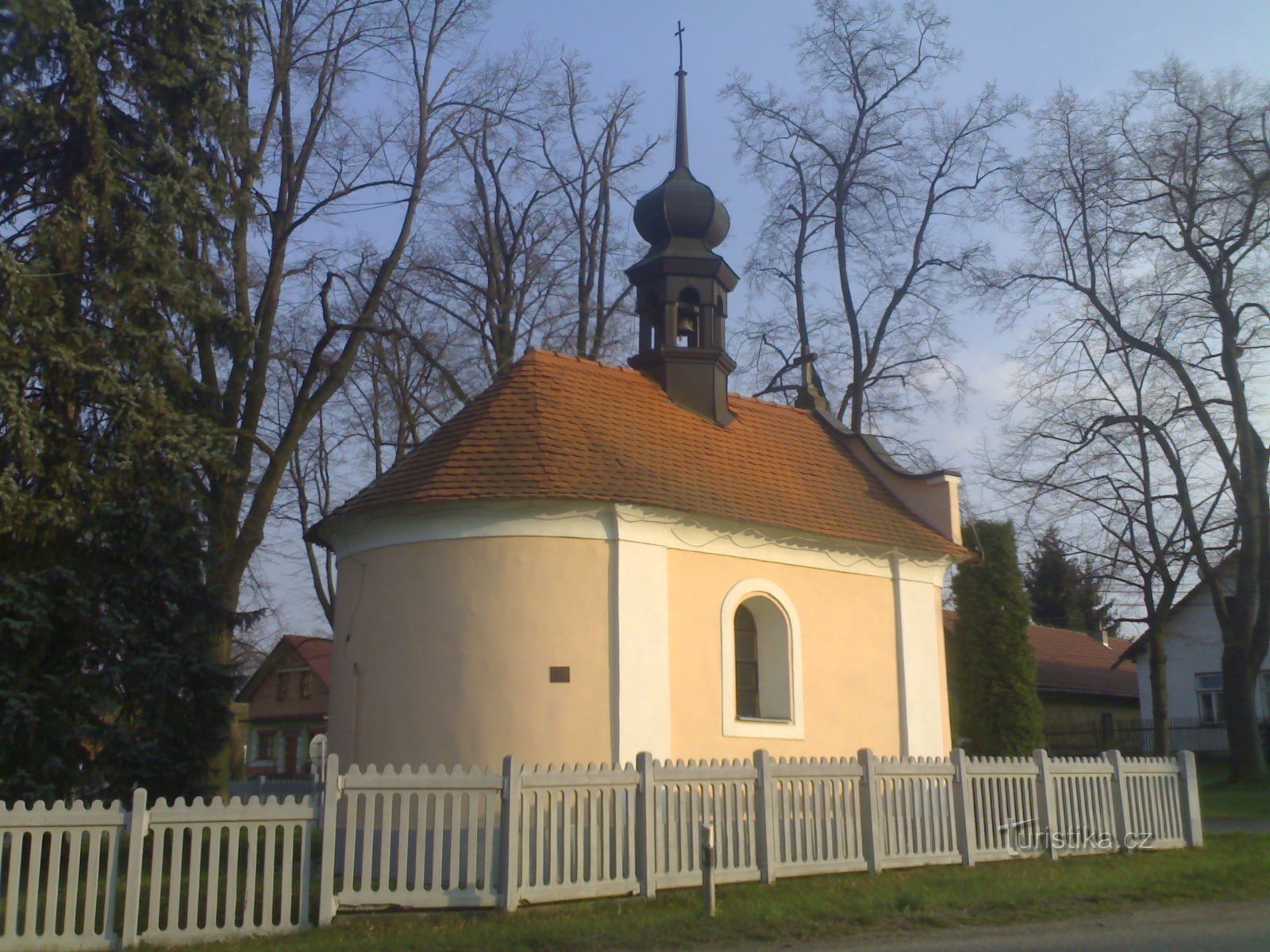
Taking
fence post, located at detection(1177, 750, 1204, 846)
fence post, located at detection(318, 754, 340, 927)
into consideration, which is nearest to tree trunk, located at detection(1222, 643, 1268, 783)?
fence post, located at detection(1177, 750, 1204, 846)

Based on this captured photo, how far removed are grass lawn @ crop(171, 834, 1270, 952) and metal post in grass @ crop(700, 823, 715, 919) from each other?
122mm

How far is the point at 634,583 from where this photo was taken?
14289mm

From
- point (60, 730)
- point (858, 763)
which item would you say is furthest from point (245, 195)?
point (858, 763)

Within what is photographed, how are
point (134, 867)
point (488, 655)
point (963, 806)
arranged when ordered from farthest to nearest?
point (488, 655)
point (963, 806)
point (134, 867)

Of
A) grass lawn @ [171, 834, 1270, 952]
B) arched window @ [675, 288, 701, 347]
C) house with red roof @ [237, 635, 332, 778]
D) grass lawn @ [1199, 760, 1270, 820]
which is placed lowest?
grass lawn @ [171, 834, 1270, 952]

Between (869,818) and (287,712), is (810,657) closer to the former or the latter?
(869,818)

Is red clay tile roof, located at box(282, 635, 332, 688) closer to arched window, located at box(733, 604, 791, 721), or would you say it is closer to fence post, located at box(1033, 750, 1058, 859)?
arched window, located at box(733, 604, 791, 721)

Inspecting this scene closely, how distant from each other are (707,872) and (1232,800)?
16.3 metres

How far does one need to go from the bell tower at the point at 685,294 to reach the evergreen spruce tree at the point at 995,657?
6009 millimetres

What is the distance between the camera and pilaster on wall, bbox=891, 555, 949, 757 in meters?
17.0

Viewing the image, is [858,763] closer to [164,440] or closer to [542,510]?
[542,510]

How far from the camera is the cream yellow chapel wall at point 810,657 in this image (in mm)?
14672

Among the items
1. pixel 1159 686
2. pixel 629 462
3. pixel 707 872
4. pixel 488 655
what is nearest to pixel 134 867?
pixel 707 872

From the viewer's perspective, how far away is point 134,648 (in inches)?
556
